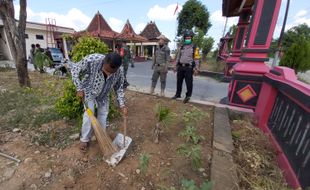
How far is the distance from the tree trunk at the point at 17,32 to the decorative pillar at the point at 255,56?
5.62 metres

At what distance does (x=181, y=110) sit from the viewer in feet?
12.3

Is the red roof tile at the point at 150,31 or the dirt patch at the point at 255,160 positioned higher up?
the red roof tile at the point at 150,31

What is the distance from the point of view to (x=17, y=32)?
15.6 feet

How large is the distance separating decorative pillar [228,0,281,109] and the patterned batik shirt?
2.82 meters

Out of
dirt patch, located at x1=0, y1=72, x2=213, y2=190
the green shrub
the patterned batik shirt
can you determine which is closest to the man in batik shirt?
the patterned batik shirt

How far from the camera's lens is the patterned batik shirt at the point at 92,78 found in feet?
6.43

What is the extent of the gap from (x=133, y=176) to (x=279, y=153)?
6.72ft

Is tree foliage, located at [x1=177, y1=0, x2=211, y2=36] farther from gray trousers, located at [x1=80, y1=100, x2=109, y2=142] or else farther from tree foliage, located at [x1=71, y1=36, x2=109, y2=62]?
gray trousers, located at [x1=80, y1=100, x2=109, y2=142]

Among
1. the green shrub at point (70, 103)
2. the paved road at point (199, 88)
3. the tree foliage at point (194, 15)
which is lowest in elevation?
the paved road at point (199, 88)

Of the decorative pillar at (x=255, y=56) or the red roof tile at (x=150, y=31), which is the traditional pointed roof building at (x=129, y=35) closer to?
the red roof tile at (x=150, y=31)

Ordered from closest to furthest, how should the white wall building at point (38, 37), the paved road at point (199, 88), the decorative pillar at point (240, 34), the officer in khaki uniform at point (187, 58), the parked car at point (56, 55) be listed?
the officer in khaki uniform at point (187, 58)
the paved road at point (199, 88)
the decorative pillar at point (240, 34)
the parked car at point (56, 55)
the white wall building at point (38, 37)

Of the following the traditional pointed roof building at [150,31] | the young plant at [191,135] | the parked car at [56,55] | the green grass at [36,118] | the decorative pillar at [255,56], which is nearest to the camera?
the young plant at [191,135]

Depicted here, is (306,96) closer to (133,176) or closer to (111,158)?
(133,176)

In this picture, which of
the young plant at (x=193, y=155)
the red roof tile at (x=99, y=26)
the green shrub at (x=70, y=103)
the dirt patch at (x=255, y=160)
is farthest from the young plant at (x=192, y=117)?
the red roof tile at (x=99, y=26)
